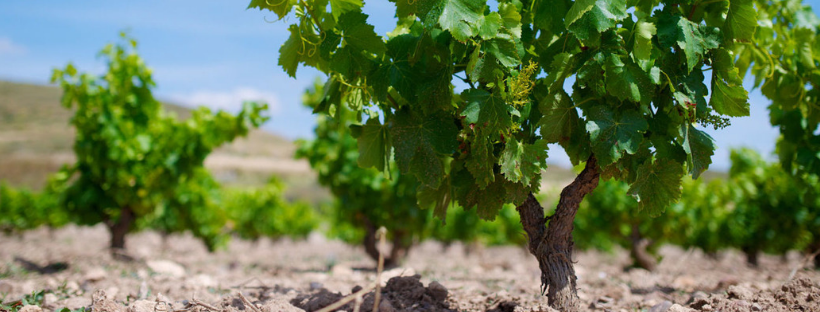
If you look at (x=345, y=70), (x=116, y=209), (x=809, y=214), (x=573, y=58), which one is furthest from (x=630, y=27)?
(x=809, y=214)

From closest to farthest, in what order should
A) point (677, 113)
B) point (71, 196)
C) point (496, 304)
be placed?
point (677, 113) → point (496, 304) → point (71, 196)

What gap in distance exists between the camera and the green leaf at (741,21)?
260 cm

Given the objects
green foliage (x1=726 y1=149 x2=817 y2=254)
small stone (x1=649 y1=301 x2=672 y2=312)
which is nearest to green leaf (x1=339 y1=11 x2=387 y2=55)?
small stone (x1=649 y1=301 x2=672 y2=312)

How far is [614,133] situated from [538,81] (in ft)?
1.62

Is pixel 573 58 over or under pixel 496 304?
over

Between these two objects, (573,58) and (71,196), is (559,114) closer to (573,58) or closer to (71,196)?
(573,58)

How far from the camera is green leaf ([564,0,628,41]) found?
7.62 ft

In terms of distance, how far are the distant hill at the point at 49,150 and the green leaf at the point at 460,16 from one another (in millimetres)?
37151

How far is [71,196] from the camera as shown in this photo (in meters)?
7.80

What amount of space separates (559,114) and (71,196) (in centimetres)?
780

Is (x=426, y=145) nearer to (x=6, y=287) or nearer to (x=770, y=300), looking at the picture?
(x=770, y=300)

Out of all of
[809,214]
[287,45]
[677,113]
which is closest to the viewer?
[677,113]

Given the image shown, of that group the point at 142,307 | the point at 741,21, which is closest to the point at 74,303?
the point at 142,307

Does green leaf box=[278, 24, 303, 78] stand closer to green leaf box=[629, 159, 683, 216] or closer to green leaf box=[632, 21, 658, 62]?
green leaf box=[632, 21, 658, 62]
